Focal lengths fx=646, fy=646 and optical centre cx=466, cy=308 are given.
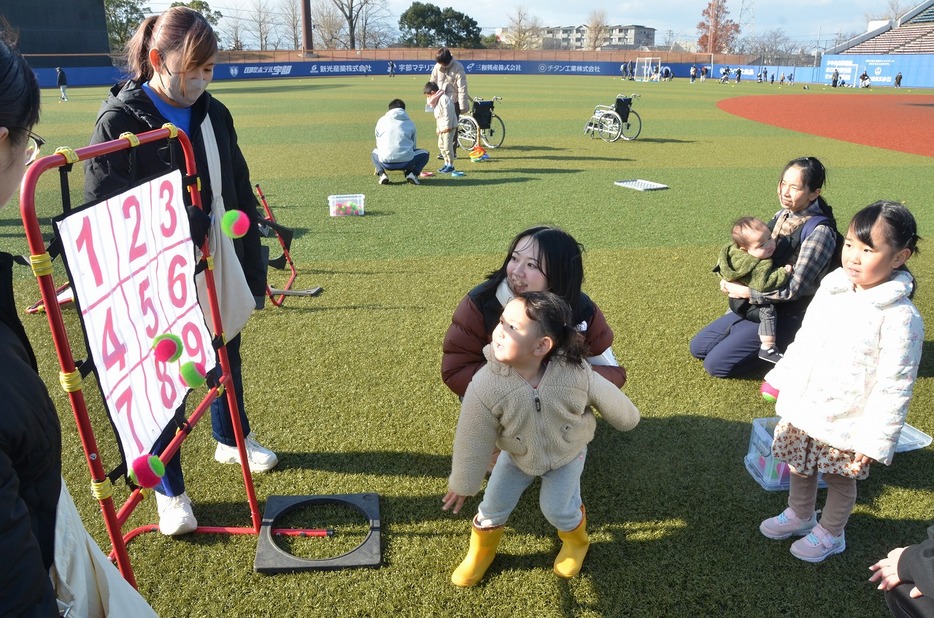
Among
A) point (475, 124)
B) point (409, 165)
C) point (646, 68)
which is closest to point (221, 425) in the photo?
point (409, 165)

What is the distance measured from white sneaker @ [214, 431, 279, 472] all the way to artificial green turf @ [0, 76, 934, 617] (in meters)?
0.06

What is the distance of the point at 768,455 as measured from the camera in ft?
10.7

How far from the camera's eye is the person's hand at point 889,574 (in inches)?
95.2

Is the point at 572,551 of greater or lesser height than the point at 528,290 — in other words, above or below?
below

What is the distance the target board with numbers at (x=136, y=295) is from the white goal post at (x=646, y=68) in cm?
5201

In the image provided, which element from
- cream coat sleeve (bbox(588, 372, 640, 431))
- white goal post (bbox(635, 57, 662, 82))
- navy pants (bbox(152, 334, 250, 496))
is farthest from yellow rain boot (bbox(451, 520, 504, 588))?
white goal post (bbox(635, 57, 662, 82))

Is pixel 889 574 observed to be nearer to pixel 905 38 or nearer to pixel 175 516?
pixel 175 516

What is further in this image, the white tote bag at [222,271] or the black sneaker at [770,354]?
the black sneaker at [770,354]

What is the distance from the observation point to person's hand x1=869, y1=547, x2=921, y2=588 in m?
2.42

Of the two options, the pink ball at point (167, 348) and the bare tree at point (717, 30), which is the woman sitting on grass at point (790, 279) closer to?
the pink ball at point (167, 348)

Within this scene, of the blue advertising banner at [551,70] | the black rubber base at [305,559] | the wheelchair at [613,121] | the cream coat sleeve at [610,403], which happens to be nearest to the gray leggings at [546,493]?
the cream coat sleeve at [610,403]

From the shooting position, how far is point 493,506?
107 inches

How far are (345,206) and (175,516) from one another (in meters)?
6.20

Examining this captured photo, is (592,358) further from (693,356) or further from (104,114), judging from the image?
(104,114)
